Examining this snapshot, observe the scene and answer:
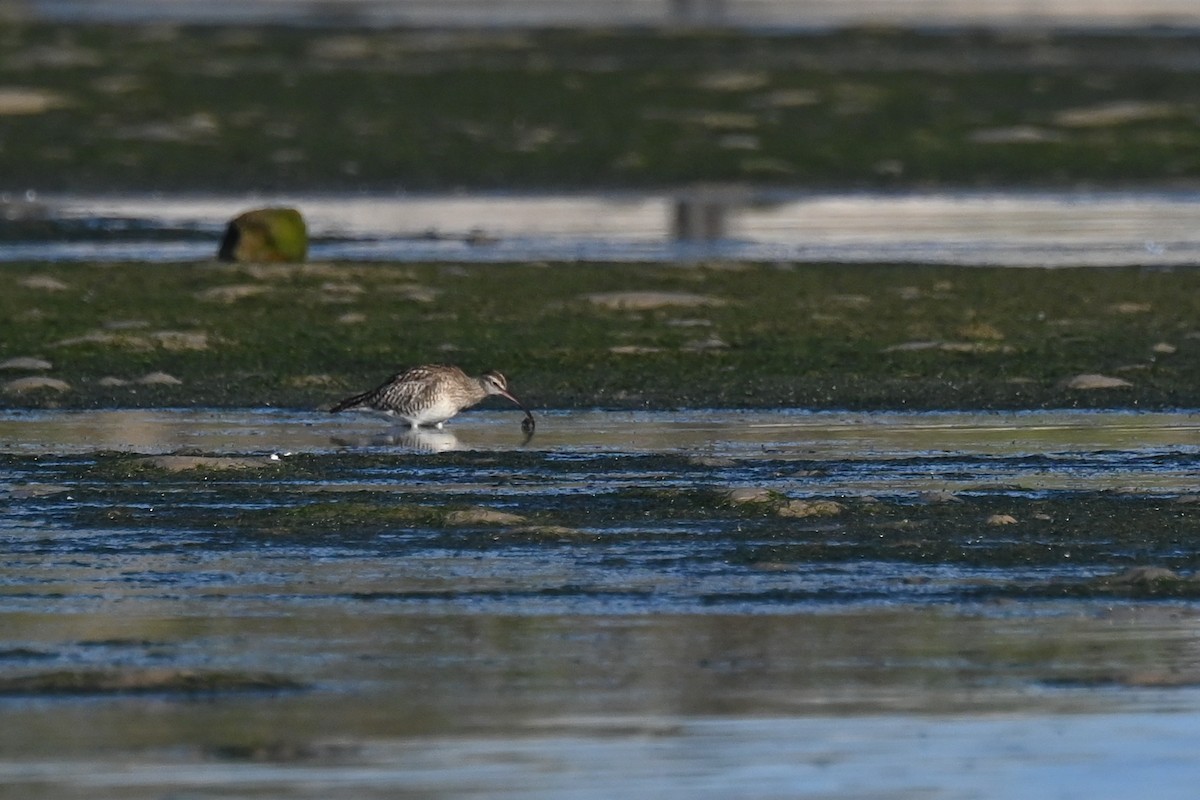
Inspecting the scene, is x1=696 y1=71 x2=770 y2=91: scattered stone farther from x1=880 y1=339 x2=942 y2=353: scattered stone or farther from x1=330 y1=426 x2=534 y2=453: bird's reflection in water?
x1=330 y1=426 x2=534 y2=453: bird's reflection in water

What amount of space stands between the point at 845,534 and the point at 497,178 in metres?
17.8

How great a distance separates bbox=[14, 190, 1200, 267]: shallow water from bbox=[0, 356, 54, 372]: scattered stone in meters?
5.26

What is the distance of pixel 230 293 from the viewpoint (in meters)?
17.9

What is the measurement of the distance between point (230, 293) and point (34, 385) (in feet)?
11.2

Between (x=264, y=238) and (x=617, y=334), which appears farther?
(x=264, y=238)

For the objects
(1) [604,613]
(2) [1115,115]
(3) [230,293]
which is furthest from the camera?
(2) [1115,115]

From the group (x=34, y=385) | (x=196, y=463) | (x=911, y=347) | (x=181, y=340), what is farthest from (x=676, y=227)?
(x=196, y=463)

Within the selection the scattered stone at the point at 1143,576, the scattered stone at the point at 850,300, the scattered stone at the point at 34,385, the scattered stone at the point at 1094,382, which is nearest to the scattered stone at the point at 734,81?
the scattered stone at the point at 850,300

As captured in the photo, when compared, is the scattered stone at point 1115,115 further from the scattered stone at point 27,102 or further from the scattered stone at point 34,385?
the scattered stone at point 34,385

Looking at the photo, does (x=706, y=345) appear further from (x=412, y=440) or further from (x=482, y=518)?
(x=482, y=518)

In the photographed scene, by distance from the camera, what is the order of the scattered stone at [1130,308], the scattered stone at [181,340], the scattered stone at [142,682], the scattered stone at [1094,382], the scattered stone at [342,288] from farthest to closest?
the scattered stone at [342,288], the scattered stone at [1130,308], the scattered stone at [181,340], the scattered stone at [1094,382], the scattered stone at [142,682]

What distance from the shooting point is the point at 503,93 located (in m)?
36.9

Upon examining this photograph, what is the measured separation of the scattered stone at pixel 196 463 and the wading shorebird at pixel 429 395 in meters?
1.28

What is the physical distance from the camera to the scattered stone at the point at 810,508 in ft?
35.3
